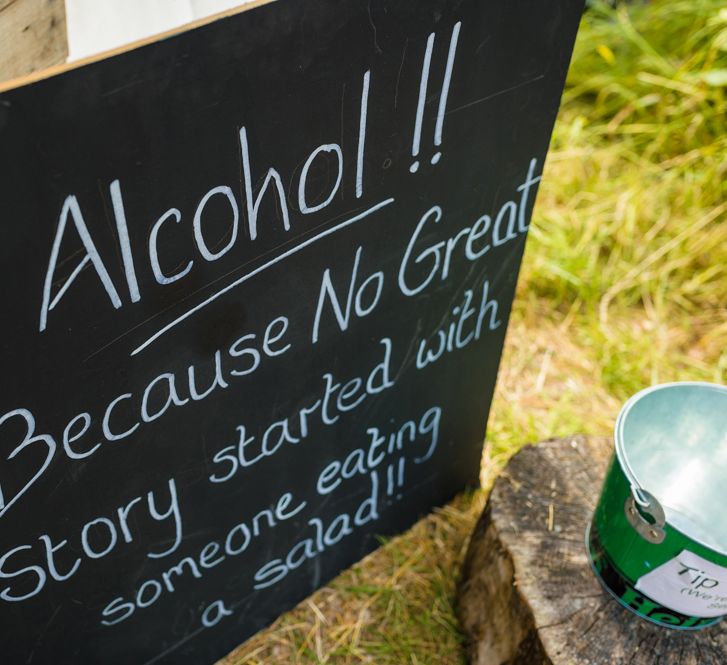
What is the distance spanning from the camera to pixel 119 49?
94cm

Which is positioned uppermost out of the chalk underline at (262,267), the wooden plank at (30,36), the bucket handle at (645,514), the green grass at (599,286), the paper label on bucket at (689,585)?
the wooden plank at (30,36)

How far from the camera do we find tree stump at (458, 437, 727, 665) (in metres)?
1.61

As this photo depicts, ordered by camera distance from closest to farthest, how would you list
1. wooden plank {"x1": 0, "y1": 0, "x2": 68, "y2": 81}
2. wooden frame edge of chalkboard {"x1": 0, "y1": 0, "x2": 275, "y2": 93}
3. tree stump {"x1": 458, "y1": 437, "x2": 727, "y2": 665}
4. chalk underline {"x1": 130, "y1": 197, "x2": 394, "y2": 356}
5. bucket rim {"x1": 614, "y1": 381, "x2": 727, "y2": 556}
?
wooden frame edge of chalkboard {"x1": 0, "y1": 0, "x2": 275, "y2": 93}
wooden plank {"x1": 0, "y1": 0, "x2": 68, "y2": 81}
chalk underline {"x1": 130, "y1": 197, "x2": 394, "y2": 356}
bucket rim {"x1": 614, "y1": 381, "x2": 727, "y2": 556}
tree stump {"x1": 458, "y1": 437, "x2": 727, "y2": 665}

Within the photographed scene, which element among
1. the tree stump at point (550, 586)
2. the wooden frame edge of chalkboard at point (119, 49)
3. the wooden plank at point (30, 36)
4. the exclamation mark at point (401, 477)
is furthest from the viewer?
the exclamation mark at point (401, 477)

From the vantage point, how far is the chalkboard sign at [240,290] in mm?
1025

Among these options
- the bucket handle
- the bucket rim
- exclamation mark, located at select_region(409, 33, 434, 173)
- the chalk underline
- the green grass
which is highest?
exclamation mark, located at select_region(409, 33, 434, 173)

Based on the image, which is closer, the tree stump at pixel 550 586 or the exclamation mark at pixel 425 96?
the exclamation mark at pixel 425 96

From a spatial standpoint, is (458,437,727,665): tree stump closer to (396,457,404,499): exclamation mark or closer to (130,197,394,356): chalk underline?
(396,457,404,499): exclamation mark

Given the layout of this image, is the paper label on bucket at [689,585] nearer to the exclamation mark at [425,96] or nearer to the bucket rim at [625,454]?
the bucket rim at [625,454]

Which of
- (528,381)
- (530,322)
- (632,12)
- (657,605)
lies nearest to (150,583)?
(657,605)

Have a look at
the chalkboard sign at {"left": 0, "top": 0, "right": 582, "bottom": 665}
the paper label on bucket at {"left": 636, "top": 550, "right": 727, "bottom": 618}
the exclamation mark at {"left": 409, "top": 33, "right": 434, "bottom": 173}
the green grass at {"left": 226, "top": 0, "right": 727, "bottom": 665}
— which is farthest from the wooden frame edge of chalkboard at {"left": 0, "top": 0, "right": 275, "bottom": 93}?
the green grass at {"left": 226, "top": 0, "right": 727, "bottom": 665}

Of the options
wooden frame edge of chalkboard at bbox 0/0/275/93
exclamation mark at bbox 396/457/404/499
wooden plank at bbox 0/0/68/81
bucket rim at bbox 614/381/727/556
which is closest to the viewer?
wooden frame edge of chalkboard at bbox 0/0/275/93

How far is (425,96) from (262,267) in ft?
1.17

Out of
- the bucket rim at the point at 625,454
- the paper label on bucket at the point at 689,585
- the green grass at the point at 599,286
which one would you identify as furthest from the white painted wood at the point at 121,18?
the green grass at the point at 599,286
